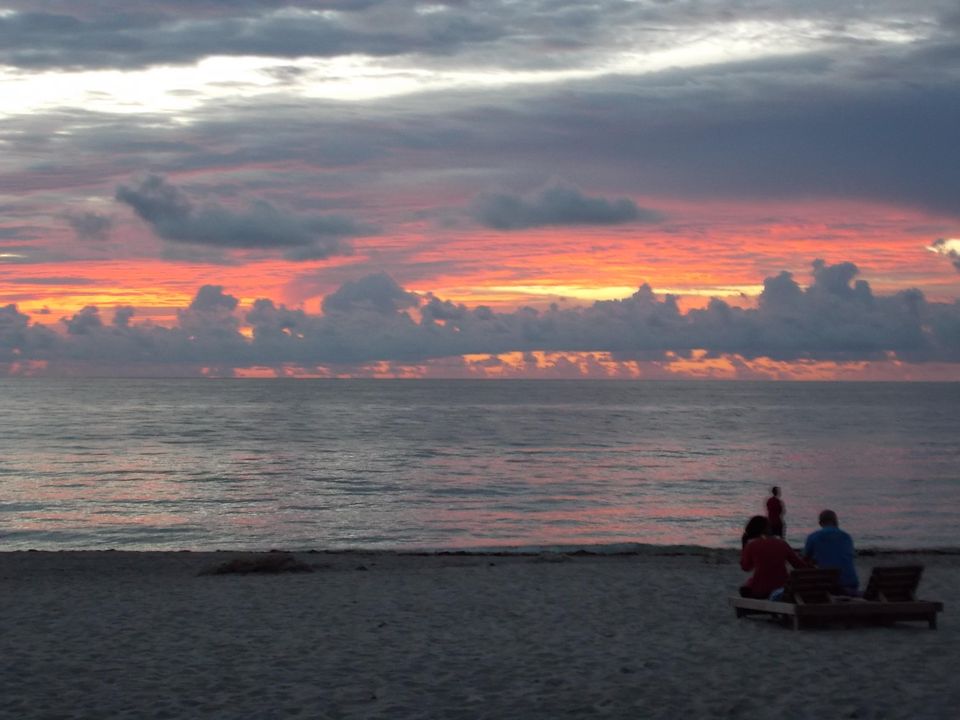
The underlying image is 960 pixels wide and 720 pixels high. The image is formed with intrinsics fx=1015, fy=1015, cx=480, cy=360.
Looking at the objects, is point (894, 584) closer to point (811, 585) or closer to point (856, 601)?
point (856, 601)

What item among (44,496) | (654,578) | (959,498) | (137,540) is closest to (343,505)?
(137,540)

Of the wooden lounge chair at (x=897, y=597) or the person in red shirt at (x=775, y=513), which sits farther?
the person in red shirt at (x=775, y=513)

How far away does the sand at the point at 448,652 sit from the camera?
933 cm

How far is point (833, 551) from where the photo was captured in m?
13.3

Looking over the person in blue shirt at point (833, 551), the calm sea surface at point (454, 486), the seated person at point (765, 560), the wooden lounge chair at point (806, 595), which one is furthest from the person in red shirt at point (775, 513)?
the calm sea surface at point (454, 486)

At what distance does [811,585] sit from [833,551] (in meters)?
0.76

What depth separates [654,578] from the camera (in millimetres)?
18609

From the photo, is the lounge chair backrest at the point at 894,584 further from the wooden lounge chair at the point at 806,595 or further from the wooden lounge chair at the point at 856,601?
the wooden lounge chair at the point at 806,595

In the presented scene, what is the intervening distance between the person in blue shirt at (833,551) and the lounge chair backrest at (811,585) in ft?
1.45

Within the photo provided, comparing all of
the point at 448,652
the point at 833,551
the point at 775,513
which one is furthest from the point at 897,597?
the point at 775,513

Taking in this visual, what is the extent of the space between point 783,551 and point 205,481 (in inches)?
1555

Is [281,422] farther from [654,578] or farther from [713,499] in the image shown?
[654,578]

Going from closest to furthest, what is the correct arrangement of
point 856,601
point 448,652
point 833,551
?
point 448,652 < point 856,601 < point 833,551

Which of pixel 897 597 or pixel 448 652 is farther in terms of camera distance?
pixel 897 597
